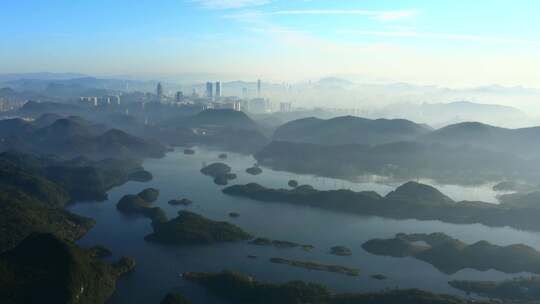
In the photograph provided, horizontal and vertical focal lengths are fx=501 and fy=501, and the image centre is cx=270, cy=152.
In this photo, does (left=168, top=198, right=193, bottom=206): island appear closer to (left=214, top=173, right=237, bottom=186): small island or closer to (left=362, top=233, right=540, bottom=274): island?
(left=214, top=173, right=237, bottom=186): small island

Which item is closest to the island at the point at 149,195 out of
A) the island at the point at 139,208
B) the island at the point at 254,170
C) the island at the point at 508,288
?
the island at the point at 139,208

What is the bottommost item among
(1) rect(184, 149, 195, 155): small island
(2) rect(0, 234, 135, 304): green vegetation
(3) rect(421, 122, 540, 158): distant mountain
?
(1) rect(184, 149, 195, 155): small island

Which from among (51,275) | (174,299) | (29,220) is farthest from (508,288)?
(29,220)

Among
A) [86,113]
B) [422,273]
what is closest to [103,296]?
[422,273]

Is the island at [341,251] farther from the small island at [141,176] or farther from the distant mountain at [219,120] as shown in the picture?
the distant mountain at [219,120]

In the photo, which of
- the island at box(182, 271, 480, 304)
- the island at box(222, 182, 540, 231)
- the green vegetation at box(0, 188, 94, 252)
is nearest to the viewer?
the island at box(182, 271, 480, 304)

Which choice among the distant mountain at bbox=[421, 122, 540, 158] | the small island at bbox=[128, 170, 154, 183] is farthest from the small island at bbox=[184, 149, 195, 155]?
the distant mountain at bbox=[421, 122, 540, 158]

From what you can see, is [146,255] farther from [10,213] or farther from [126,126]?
[126,126]
